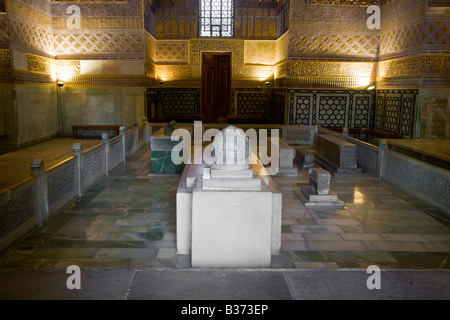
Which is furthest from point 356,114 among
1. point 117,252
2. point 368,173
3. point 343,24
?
point 117,252

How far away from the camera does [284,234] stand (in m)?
5.27

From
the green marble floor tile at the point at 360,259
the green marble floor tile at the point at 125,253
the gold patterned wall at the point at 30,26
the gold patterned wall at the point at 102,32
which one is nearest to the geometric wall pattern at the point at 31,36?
the gold patterned wall at the point at 30,26

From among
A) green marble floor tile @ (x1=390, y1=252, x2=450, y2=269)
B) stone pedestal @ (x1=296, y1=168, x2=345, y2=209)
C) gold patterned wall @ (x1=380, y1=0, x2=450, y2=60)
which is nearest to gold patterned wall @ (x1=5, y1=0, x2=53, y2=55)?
stone pedestal @ (x1=296, y1=168, x2=345, y2=209)

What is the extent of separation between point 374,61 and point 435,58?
10.8 feet

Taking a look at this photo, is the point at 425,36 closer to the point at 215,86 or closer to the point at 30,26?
the point at 215,86

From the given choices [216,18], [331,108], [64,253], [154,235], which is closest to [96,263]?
[64,253]

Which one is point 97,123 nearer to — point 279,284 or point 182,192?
point 182,192

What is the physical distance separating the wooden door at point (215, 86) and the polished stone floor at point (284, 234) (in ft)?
31.7

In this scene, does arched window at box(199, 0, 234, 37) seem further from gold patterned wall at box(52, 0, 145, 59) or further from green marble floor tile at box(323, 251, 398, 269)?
green marble floor tile at box(323, 251, 398, 269)

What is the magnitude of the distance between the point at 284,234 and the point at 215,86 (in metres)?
12.3

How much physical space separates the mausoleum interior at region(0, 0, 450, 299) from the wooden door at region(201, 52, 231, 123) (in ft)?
0.20

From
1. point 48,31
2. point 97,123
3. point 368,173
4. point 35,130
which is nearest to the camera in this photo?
point 368,173

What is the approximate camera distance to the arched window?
640 inches

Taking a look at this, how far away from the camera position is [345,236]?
5.24 metres
